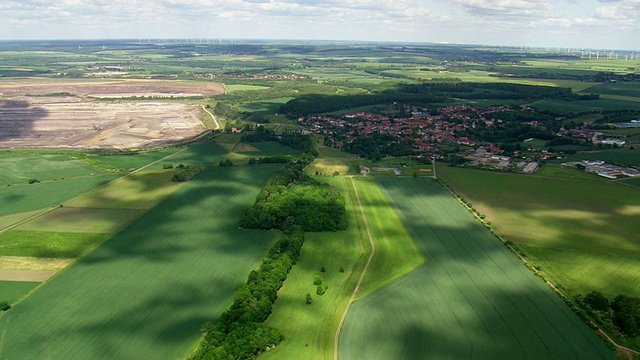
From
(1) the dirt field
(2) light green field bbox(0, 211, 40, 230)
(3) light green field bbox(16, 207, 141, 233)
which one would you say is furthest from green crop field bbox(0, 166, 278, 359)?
(1) the dirt field

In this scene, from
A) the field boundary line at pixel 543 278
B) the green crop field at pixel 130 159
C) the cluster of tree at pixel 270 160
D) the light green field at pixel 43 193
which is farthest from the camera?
the cluster of tree at pixel 270 160

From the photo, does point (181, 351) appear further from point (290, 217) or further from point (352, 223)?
point (352, 223)

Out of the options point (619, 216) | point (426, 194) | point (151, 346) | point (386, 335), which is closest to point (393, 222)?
point (426, 194)

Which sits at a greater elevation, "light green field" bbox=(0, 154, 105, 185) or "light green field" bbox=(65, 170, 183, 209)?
"light green field" bbox=(0, 154, 105, 185)

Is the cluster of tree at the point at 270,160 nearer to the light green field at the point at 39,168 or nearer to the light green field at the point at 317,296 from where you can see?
the light green field at the point at 39,168

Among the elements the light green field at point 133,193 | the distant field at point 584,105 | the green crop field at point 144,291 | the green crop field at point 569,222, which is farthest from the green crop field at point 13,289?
the distant field at point 584,105

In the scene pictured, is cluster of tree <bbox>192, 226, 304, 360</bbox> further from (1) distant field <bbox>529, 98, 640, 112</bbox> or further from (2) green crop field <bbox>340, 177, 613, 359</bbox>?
(1) distant field <bbox>529, 98, 640, 112</bbox>
